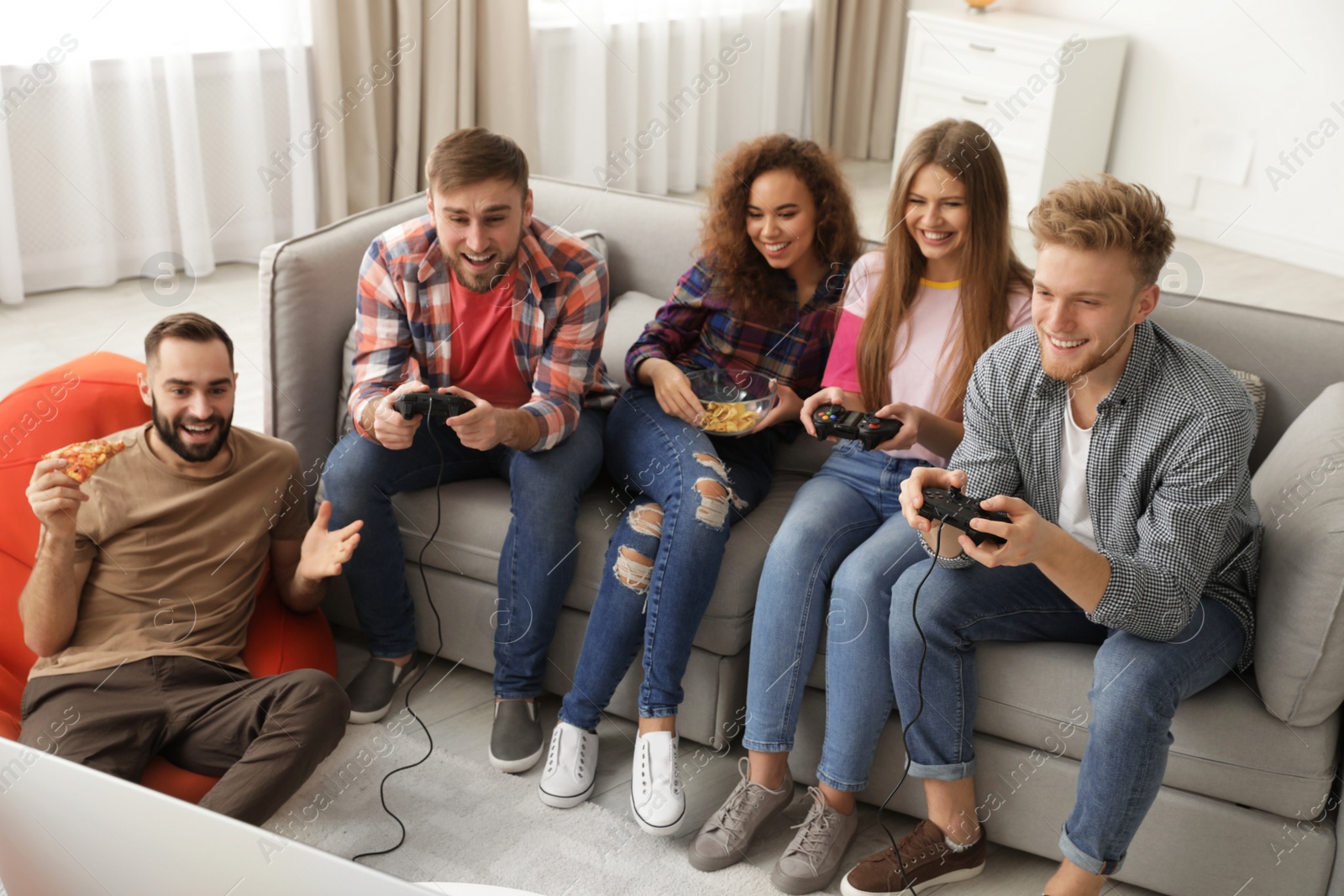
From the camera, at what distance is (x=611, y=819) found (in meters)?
1.79

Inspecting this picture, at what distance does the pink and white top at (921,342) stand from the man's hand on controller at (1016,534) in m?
0.44

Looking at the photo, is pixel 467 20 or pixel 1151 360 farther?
pixel 467 20

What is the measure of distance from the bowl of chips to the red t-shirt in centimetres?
31

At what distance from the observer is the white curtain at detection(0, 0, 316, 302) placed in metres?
3.44

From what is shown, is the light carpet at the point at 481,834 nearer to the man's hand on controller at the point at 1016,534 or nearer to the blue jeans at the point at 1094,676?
the blue jeans at the point at 1094,676

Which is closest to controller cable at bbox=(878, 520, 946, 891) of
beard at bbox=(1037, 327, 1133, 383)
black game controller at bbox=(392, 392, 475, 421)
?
beard at bbox=(1037, 327, 1133, 383)

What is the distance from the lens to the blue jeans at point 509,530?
1.87 meters

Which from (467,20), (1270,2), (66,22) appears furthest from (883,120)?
(66,22)

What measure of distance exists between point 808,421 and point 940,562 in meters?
0.31

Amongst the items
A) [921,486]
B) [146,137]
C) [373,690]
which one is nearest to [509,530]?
[373,690]

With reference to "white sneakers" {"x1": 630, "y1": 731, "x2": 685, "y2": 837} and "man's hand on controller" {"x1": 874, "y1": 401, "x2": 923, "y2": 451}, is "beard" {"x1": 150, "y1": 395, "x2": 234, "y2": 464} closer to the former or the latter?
"white sneakers" {"x1": 630, "y1": 731, "x2": 685, "y2": 837}

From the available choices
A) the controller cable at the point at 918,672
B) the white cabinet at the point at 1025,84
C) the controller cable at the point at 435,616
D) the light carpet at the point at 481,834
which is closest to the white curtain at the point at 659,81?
the white cabinet at the point at 1025,84

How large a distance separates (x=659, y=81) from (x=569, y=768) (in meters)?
3.52

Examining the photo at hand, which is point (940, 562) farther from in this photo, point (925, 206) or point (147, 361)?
point (147, 361)
